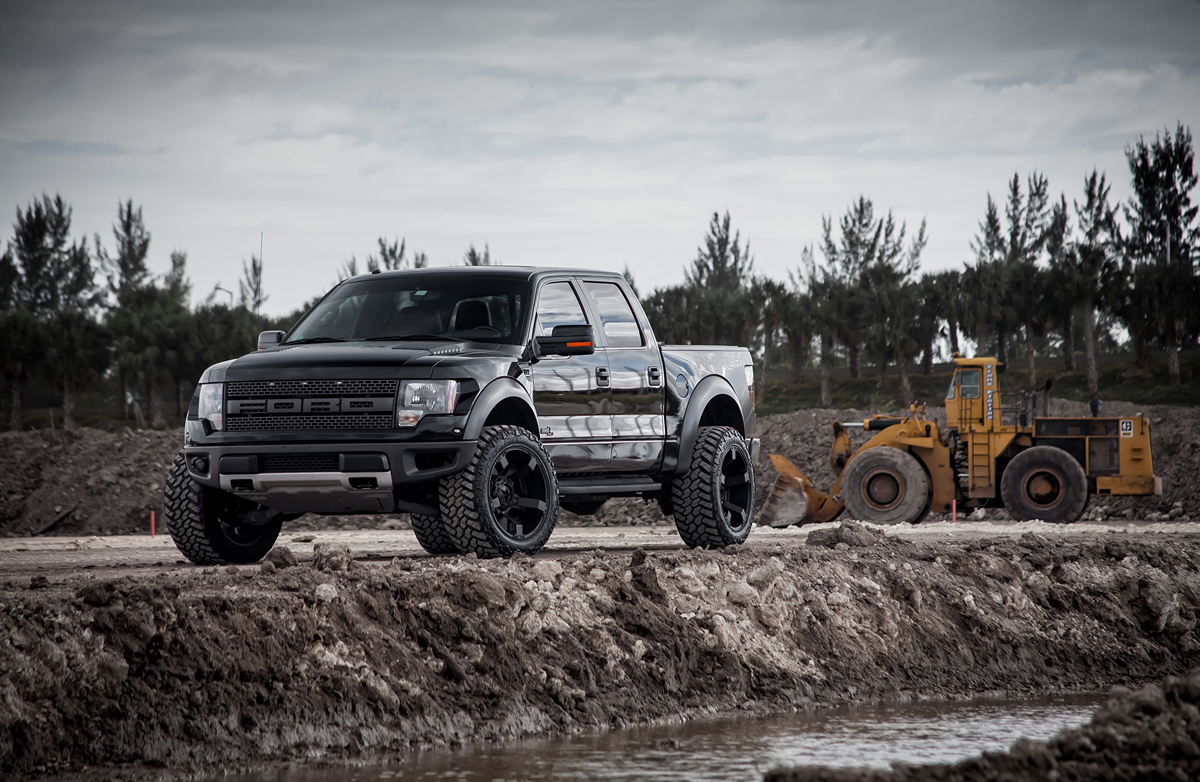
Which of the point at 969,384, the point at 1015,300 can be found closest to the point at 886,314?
the point at 1015,300

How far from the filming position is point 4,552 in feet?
41.8

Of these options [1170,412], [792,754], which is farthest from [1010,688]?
[1170,412]

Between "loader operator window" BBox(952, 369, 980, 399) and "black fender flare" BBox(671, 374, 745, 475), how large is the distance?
11.0 meters

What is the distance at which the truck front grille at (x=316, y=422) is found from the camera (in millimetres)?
8469

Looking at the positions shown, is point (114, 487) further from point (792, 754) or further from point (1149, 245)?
point (1149, 245)

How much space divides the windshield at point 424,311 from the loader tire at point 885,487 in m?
12.6

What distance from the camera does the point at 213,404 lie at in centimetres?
874

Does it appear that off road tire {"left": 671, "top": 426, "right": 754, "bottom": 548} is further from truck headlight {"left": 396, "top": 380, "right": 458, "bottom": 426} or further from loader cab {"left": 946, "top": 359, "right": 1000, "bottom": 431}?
loader cab {"left": 946, "top": 359, "right": 1000, "bottom": 431}

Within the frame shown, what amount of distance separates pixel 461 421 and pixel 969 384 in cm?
1466

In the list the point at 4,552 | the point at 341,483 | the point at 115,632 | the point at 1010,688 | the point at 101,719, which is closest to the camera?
the point at 101,719

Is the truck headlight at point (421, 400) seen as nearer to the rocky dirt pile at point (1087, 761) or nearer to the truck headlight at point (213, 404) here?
the truck headlight at point (213, 404)

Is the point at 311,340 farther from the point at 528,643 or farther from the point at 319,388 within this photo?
the point at 528,643

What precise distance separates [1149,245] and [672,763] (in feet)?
202

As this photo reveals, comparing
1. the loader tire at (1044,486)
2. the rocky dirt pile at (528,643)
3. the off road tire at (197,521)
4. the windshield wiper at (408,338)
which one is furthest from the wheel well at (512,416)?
the loader tire at (1044,486)
